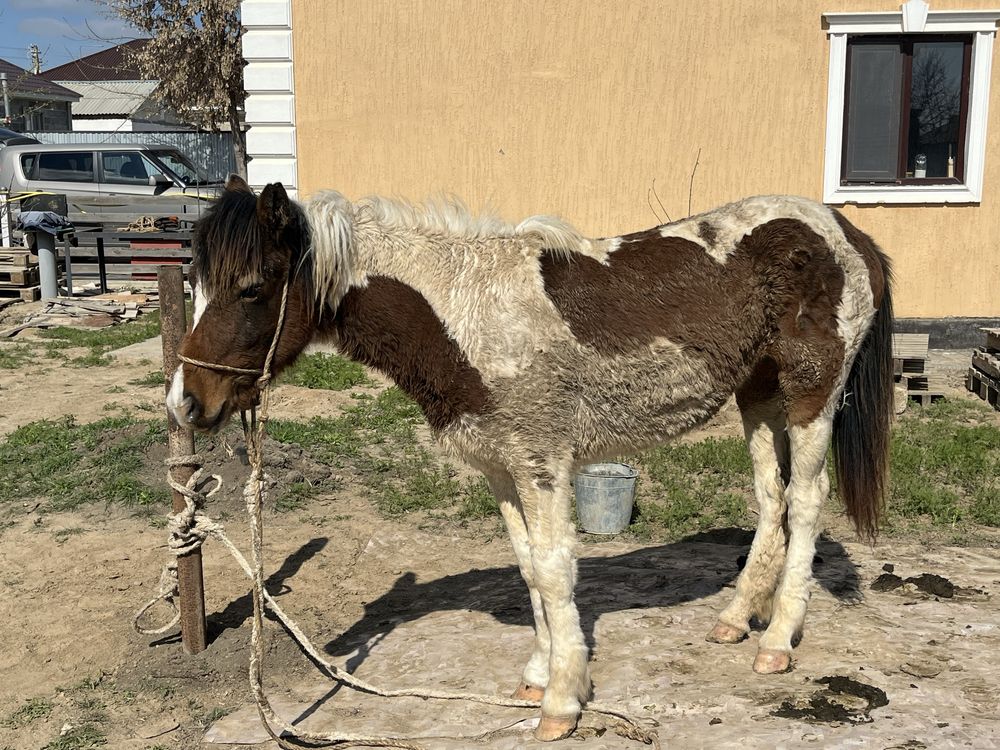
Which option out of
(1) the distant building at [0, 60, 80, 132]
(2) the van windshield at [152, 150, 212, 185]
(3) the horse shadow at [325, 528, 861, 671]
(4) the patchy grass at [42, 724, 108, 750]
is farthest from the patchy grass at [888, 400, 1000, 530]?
(1) the distant building at [0, 60, 80, 132]

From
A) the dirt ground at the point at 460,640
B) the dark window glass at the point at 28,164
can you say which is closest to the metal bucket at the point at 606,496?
the dirt ground at the point at 460,640

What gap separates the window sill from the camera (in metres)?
9.75

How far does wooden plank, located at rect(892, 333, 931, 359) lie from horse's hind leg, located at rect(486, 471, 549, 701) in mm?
6413

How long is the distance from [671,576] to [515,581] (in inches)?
35.7

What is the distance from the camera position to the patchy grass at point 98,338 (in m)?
11.2

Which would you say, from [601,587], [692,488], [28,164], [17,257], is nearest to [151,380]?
[692,488]

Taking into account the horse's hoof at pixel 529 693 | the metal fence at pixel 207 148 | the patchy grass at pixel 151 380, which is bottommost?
the horse's hoof at pixel 529 693

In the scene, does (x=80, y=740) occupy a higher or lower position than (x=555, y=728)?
lower

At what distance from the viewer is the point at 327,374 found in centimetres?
998

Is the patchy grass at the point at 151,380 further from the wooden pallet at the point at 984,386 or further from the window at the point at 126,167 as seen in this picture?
the window at the point at 126,167

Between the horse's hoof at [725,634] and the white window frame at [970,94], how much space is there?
6623 mm

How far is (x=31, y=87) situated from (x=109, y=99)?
4050mm

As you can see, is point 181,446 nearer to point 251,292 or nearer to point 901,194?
point 251,292

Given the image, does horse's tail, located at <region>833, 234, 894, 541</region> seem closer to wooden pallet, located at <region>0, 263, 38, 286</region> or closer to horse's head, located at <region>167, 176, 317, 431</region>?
horse's head, located at <region>167, 176, 317, 431</region>
